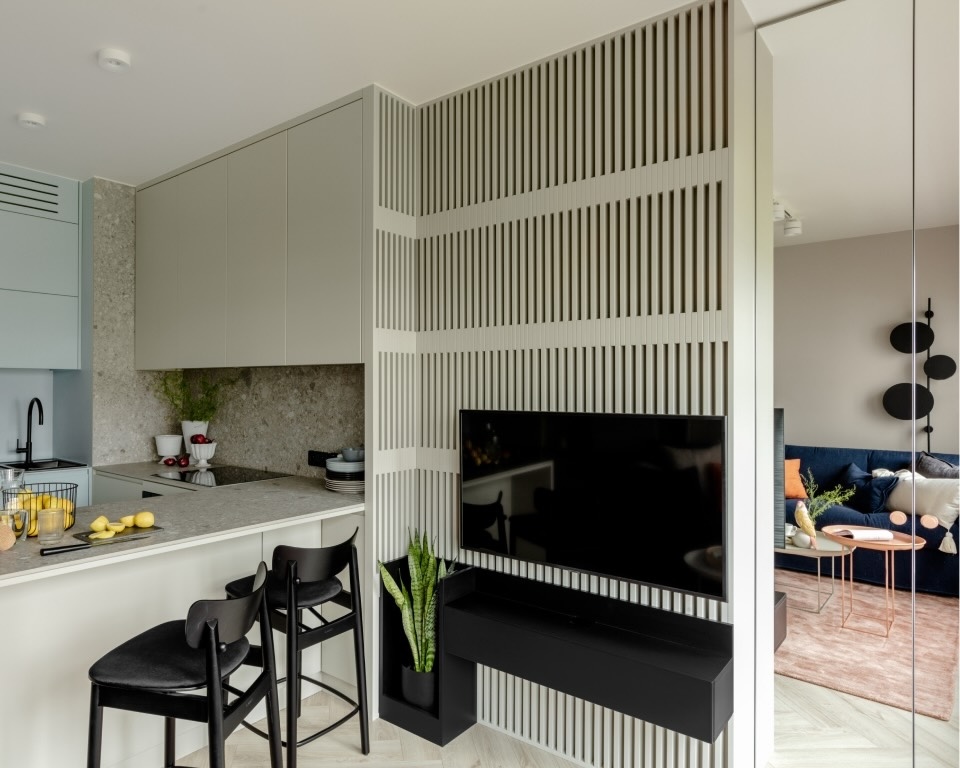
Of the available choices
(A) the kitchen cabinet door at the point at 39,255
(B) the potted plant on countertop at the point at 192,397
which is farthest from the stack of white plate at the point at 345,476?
(A) the kitchen cabinet door at the point at 39,255

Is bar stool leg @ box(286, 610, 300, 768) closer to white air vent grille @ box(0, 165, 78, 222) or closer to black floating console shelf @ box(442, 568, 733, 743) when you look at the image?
black floating console shelf @ box(442, 568, 733, 743)

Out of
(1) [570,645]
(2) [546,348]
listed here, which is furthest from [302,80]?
(1) [570,645]

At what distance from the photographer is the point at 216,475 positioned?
3570 millimetres

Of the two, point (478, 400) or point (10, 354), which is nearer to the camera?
point (478, 400)

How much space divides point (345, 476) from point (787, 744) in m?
1.91

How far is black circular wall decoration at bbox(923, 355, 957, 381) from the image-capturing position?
6.21 feet

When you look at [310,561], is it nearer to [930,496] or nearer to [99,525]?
[99,525]

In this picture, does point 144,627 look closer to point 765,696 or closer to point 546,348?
point 546,348

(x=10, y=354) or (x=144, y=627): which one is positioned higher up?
(x=10, y=354)

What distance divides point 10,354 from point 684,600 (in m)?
3.72

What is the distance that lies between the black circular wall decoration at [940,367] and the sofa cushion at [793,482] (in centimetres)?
48

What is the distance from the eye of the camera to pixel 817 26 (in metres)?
2.14

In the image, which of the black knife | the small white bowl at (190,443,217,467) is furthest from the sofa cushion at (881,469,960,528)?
the small white bowl at (190,443,217,467)

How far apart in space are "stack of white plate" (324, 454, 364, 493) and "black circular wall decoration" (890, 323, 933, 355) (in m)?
2.03
